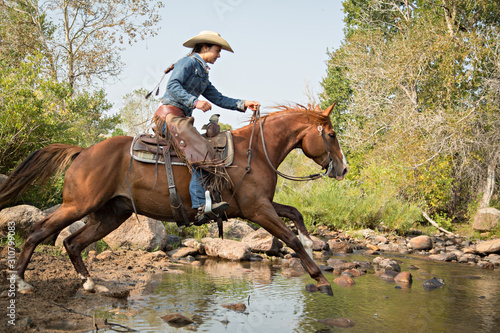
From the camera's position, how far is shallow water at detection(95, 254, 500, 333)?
4.89m

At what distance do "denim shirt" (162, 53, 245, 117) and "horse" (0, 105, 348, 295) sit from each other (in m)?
0.54

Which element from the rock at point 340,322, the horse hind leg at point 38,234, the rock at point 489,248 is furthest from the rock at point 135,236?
the rock at point 489,248

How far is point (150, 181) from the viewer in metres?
5.69

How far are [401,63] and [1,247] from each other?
17814 mm

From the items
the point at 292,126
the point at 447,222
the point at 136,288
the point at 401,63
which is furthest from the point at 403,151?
the point at 136,288

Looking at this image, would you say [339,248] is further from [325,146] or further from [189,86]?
[189,86]

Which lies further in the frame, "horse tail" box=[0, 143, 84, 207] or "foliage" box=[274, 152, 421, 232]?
"foliage" box=[274, 152, 421, 232]

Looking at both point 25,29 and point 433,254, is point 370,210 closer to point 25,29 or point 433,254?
point 433,254

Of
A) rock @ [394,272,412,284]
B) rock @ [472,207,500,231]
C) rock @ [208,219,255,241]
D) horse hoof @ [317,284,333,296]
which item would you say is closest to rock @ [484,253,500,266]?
rock @ [394,272,412,284]

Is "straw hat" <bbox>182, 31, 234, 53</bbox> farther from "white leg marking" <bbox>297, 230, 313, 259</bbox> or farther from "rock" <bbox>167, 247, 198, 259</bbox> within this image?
"rock" <bbox>167, 247, 198, 259</bbox>

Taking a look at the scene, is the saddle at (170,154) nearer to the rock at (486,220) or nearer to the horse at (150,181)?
the horse at (150,181)

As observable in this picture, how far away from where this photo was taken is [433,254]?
1189cm

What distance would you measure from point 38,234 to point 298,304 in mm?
3499

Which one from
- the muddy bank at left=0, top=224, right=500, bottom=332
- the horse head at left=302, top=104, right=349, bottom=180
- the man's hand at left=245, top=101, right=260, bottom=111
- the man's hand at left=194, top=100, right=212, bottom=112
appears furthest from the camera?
the man's hand at left=245, top=101, right=260, bottom=111
